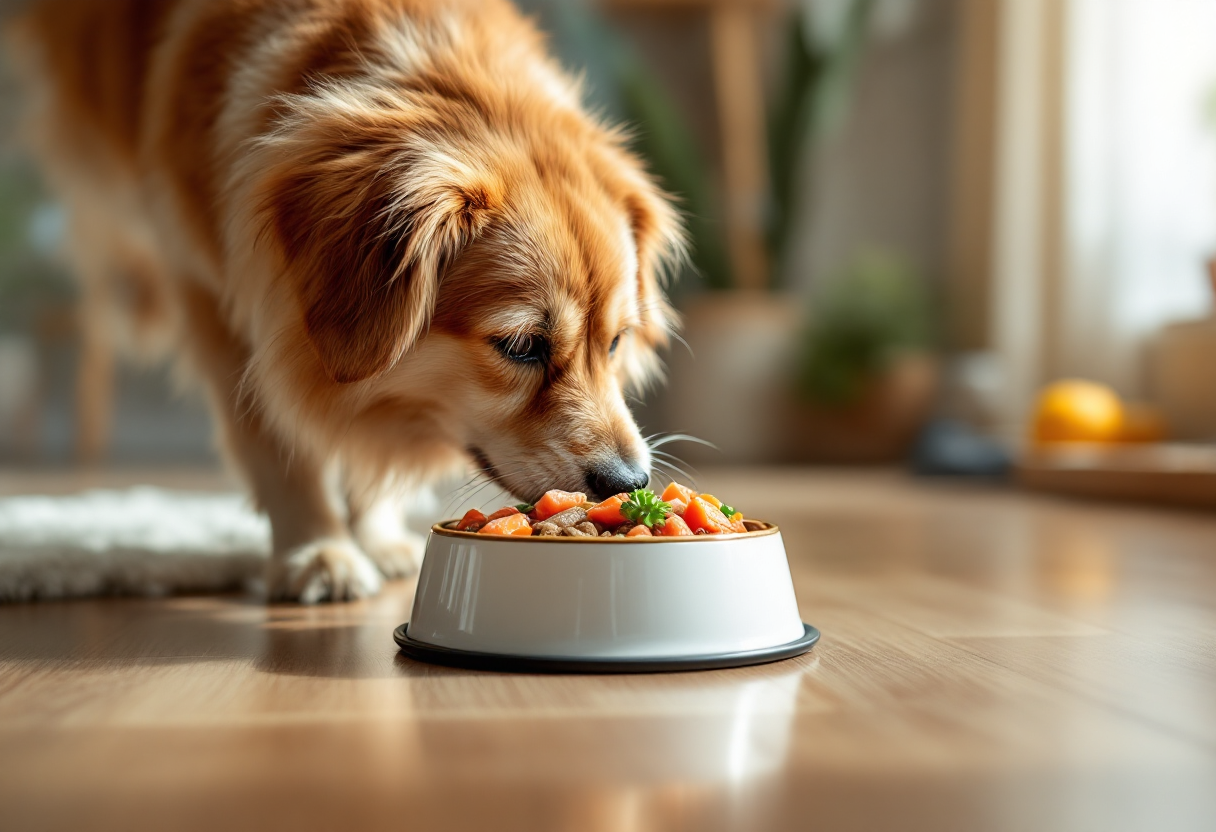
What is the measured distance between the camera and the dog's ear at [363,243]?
1.49 m

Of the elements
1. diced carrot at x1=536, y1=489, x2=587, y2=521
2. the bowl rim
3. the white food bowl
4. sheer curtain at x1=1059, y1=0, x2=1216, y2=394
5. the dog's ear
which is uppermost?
sheer curtain at x1=1059, y1=0, x2=1216, y2=394

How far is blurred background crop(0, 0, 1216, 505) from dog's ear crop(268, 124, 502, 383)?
105 inches

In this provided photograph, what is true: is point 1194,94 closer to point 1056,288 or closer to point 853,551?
point 1056,288

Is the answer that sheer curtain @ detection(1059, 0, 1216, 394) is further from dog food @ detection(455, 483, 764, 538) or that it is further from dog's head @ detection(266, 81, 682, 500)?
dog food @ detection(455, 483, 764, 538)

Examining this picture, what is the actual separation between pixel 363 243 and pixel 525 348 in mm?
250

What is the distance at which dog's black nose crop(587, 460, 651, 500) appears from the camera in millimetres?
1506

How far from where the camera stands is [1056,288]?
16.5ft

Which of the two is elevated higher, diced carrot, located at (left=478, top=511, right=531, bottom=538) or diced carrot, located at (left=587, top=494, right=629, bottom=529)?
diced carrot, located at (left=587, top=494, right=629, bottom=529)

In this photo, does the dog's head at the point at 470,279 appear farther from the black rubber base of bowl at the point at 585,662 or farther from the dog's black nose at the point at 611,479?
the black rubber base of bowl at the point at 585,662

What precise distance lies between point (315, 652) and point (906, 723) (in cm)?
66

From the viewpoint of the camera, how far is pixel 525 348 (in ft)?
5.23

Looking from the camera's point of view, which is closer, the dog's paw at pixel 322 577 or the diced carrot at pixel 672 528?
the diced carrot at pixel 672 528

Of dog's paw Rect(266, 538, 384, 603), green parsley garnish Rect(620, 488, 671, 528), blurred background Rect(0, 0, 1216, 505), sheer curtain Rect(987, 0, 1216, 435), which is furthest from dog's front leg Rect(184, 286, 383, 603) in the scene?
sheer curtain Rect(987, 0, 1216, 435)

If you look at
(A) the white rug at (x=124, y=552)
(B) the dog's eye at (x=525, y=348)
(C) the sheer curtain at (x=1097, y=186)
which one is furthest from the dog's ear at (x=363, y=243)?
(C) the sheer curtain at (x=1097, y=186)
